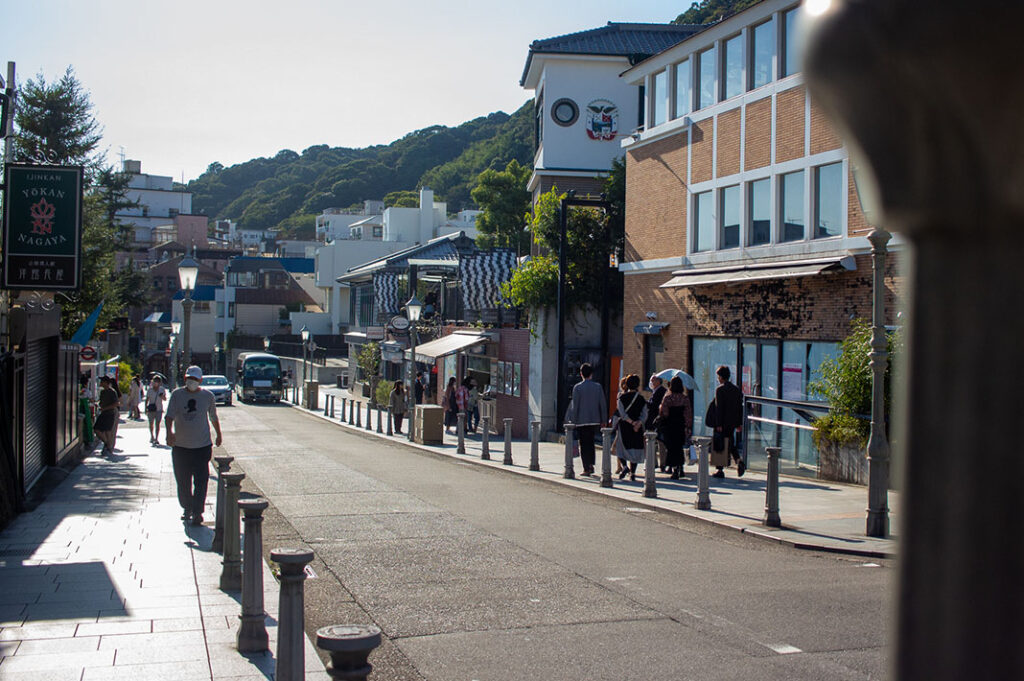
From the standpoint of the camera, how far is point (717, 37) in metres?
21.1

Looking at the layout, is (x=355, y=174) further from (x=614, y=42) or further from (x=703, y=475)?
(x=703, y=475)

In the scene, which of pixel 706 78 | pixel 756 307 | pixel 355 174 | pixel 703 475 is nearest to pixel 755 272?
pixel 756 307

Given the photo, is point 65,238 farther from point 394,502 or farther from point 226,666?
point 226,666

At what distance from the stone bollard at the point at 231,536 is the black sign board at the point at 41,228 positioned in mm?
7196

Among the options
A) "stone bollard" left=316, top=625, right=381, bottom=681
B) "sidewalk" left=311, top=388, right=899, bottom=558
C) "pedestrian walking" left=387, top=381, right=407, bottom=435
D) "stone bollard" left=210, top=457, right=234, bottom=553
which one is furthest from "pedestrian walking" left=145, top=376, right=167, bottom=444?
"stone bollard" left=316, top=625, right=381, bottom=681

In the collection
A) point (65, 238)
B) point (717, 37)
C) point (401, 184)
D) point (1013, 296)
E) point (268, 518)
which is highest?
point (401, 184)

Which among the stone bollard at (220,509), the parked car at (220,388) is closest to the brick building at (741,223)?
the stone bollard at (220,509)

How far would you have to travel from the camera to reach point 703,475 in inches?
492

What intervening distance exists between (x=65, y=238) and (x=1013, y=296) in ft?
48.4

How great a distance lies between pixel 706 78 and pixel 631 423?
9.76 metres

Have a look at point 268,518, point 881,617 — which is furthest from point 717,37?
point 881,617

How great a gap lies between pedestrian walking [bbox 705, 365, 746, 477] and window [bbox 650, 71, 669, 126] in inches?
384

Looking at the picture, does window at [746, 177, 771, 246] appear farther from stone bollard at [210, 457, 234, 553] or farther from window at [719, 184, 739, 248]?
stone bollard at [210, 457, 234, 553]

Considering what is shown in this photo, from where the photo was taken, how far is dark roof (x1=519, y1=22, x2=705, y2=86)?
31984 mm
